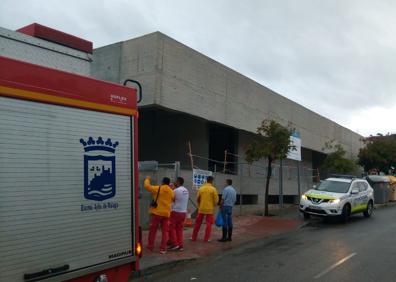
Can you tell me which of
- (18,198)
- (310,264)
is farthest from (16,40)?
(310,264)

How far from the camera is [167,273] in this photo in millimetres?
9281

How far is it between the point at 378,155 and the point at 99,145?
3503 centimetres

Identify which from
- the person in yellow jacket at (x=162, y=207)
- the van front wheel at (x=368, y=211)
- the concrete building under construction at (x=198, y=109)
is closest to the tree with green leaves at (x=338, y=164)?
the concrete building under construction at (x=198, y=109)

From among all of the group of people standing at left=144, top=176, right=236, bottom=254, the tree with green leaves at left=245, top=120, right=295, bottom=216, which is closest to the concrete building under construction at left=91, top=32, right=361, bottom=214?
the tree with green leaves at left=245, top=120, right=295, bottom=216

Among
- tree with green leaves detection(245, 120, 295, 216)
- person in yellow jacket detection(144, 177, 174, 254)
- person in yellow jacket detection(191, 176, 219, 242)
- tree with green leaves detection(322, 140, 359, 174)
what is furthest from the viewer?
tree with green leaves detection(322, 140, 359, 174)

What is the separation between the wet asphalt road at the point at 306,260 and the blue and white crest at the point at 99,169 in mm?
4303

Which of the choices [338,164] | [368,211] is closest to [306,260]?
[368,211]

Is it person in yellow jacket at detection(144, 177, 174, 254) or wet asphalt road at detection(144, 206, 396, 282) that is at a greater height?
person in yellow jacket at detection(144, 177, 174, 254)

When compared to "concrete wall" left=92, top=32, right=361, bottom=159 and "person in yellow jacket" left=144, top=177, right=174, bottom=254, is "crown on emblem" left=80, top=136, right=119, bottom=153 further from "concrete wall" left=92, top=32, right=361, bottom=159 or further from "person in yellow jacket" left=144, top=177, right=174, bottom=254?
"concrete wall" left=92, top=32, right=361, bottom=159

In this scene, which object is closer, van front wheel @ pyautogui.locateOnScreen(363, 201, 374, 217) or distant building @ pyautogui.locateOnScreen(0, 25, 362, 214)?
distant building @ pyautogui.locateOnScreen(0, 25, 362, 214)

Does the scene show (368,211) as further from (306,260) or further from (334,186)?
(306,260)

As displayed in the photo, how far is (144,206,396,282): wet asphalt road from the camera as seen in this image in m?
8.72

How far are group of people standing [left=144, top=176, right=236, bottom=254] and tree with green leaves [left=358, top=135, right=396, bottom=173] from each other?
26327mm

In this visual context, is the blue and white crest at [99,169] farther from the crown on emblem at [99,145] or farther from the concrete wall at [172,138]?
the concrete wall at [172,138]
